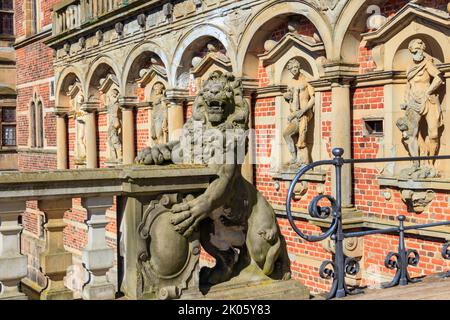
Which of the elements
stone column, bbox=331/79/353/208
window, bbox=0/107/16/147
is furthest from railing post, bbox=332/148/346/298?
window, bbox=0/107/16/147

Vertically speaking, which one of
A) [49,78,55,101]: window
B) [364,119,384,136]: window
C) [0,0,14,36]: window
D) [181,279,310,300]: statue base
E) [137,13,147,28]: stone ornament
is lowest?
[181,279,310,300]: statue base

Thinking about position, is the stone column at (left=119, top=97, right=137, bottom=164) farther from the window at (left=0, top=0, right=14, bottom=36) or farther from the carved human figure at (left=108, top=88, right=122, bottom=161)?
the window at (left=0, top=0, right=14, bottom=36)

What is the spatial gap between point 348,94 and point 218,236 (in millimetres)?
4985

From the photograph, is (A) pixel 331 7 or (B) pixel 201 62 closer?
(A) pixel 331 7

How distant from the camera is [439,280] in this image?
199 inches

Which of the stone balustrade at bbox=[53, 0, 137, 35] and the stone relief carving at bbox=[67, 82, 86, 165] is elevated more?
the stone balustrade at bbox=[53, 0, 137, 35]

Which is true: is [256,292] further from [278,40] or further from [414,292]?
[278,40]

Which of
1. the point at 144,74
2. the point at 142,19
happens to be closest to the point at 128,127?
the point at 144,74

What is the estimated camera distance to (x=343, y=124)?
899 cm

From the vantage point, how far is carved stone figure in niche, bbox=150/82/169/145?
14.2 metres

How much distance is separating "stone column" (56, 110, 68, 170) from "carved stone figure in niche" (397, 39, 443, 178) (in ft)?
45.8

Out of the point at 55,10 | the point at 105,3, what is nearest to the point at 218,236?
the point at 105,3

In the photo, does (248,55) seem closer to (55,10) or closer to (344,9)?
(344,9)

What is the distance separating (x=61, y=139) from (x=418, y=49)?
14.5 metres
